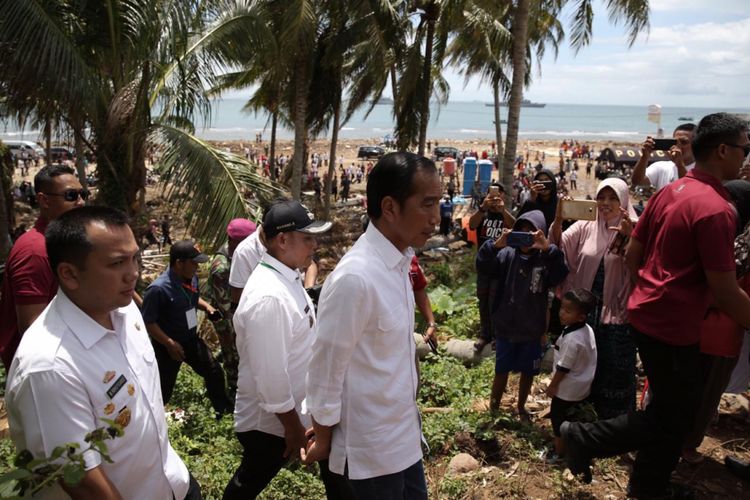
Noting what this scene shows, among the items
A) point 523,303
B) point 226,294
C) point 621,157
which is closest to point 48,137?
point 226,294

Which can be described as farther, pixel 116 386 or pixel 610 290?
pixel 610 290

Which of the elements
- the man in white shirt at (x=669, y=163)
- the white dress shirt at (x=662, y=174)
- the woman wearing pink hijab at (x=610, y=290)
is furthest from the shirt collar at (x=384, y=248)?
the white dress shirt at (x=662, y=174)

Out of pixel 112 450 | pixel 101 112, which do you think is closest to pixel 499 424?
pixel 112 450

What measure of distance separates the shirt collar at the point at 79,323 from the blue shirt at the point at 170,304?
2.78 metres

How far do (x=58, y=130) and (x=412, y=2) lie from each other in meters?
9.44

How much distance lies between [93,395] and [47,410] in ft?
0.49

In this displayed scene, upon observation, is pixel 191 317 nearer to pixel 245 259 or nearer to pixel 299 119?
pixel 245 259

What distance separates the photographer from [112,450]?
1.94 m

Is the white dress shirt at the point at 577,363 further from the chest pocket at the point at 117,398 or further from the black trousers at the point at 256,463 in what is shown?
the chest pocket at the point at 117,398

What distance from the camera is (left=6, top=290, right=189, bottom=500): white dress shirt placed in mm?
1721

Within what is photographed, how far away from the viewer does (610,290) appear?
408cm

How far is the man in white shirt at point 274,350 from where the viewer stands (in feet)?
8.44

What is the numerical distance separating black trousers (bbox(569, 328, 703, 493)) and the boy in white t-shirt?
60cm

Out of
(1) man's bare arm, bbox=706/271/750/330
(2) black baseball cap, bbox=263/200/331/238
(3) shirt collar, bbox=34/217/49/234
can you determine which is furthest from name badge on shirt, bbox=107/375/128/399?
(1) man's bare arm, bbox=706/271/750/330
